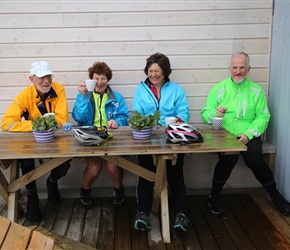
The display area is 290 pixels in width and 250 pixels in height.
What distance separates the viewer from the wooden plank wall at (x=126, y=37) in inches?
140

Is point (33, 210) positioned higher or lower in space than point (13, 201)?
lower

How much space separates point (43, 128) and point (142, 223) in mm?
1104

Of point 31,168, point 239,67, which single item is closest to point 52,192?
point 31,168

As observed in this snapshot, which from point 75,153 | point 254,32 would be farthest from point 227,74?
point 75,153

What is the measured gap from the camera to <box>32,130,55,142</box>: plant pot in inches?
109

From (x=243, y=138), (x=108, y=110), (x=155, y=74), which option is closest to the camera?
(x=243, y=138)

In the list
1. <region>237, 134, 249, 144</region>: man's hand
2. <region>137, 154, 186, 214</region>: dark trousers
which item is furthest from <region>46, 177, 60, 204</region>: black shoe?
<region>237, 134, 249, 144</region>: man's hand

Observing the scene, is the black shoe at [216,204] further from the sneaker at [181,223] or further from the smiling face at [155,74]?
the smiling face at [155,74]

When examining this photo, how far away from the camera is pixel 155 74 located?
334 centimetres

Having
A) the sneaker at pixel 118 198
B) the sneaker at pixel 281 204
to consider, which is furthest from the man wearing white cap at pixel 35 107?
the sneaker at pixel 281 204

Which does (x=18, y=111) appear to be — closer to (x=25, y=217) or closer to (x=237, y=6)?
(x=25, y=217)

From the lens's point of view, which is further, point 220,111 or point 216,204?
point 216,204

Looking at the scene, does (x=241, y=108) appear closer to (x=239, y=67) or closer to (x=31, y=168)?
(x=239, y=67)

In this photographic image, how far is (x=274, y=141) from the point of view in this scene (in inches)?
145
